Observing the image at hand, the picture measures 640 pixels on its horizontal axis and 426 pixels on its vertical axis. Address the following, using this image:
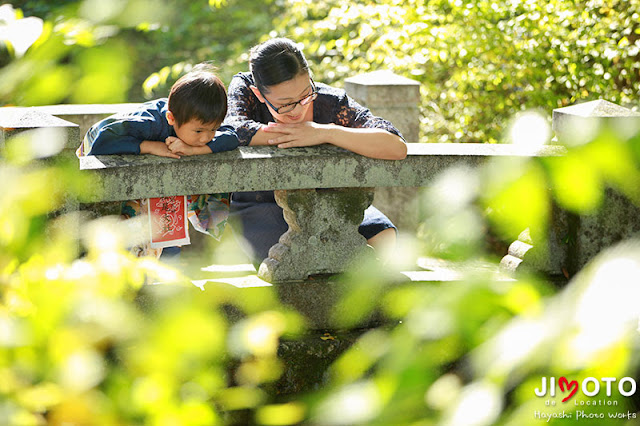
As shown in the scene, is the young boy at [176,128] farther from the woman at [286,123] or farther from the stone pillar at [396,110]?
the stone pillar at [396,110]

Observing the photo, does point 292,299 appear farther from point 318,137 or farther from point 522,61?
point 522,61

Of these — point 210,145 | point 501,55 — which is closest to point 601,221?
point 210,145

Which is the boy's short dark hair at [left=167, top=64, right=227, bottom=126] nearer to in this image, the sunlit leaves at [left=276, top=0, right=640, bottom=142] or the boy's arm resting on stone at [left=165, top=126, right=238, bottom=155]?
the boy's arm resting on stone at [left=165, top=126, right=238, bottom=155]

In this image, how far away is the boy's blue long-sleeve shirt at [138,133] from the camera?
2887mm

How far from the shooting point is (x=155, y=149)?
115 inches

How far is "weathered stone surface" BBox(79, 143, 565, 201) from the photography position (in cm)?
281

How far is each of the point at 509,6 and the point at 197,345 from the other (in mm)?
5476

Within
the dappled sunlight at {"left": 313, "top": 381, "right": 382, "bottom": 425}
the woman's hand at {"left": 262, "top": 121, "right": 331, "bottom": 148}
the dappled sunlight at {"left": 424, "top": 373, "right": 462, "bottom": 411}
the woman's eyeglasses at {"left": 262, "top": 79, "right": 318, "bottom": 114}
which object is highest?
the dappled sunlight at {"left": 313, "top": 381, "right": 382, "bottom": 425}

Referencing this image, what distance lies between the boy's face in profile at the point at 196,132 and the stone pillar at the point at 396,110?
2.44 meters

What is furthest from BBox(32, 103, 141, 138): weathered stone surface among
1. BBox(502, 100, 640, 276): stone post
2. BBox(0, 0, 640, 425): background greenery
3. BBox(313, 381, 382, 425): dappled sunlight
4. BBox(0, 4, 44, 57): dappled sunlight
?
BBox(313, 381, 382, 425): dappled sunlight

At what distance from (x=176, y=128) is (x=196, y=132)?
116mm

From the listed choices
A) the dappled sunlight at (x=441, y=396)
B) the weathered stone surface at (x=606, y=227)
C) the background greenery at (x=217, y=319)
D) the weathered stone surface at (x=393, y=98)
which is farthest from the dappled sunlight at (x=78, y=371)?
the weathered stone surface at (x=393, y=98)

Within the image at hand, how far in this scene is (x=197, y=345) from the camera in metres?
0.86

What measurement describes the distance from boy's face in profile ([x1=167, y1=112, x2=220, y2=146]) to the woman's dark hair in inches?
16.4
